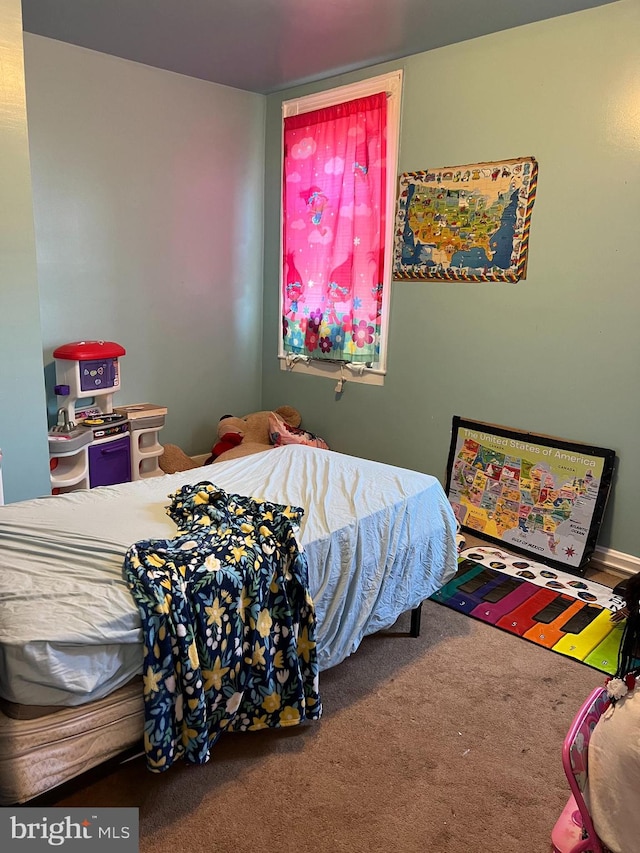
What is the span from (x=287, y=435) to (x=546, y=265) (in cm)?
182

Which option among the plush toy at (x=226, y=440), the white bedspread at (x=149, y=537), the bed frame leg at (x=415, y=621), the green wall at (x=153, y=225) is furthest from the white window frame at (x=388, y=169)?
the bed frame leg at (x=415, y=621)

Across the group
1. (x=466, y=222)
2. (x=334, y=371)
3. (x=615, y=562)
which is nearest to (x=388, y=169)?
(x=466, y=222)

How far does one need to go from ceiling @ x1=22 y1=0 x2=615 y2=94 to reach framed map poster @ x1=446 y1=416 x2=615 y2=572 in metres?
1.99

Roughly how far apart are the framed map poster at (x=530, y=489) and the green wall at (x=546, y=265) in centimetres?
8

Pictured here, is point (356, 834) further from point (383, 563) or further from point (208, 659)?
point (383, 563)

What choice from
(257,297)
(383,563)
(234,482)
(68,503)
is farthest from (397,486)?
(257,297)

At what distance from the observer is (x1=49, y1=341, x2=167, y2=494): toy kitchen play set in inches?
135

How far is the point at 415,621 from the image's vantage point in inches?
100

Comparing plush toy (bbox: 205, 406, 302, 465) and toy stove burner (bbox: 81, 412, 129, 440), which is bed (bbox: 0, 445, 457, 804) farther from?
toy stove burner (bbox: 81, 412, 129, 440)

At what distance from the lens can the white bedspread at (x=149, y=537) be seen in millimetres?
1500

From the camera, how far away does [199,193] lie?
4145 millimetres

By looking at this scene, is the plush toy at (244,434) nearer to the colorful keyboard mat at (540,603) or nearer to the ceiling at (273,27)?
the colorful keyboard mat at (540,603)

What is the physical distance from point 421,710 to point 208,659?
0.84 m

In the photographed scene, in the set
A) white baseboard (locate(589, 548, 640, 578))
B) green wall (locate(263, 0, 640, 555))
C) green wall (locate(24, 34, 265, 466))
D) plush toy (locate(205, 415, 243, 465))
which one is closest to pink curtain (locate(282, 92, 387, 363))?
green wall (locate(263, 0, 640, 555))
